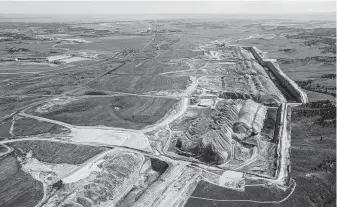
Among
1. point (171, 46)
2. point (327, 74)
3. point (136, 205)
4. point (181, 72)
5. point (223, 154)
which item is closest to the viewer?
point (136, 205)

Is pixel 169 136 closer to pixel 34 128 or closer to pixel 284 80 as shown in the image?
pixel 34 128

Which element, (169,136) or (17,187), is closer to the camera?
(17,187)

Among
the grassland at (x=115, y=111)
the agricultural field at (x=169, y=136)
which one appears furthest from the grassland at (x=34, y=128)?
the grassland at (x=115, y=111)

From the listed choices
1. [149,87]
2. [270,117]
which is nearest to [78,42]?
[149,87]

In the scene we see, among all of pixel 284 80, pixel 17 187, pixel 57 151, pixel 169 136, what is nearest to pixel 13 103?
pixel 57 151

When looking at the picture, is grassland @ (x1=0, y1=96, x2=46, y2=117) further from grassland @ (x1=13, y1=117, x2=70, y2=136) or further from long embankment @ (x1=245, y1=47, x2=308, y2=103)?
long embankment @ (x1=245, y1=47, x2=308, y2=103)

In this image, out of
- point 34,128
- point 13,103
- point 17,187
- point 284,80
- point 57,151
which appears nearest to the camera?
point 17,187

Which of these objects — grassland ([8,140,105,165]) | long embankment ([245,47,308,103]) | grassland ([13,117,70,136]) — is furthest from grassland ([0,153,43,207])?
long embankment ([245,47,308,103])

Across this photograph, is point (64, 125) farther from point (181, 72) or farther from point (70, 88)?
point (181, 72)

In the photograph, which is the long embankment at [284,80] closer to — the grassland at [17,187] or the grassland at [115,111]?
the grassland at [115,111]
